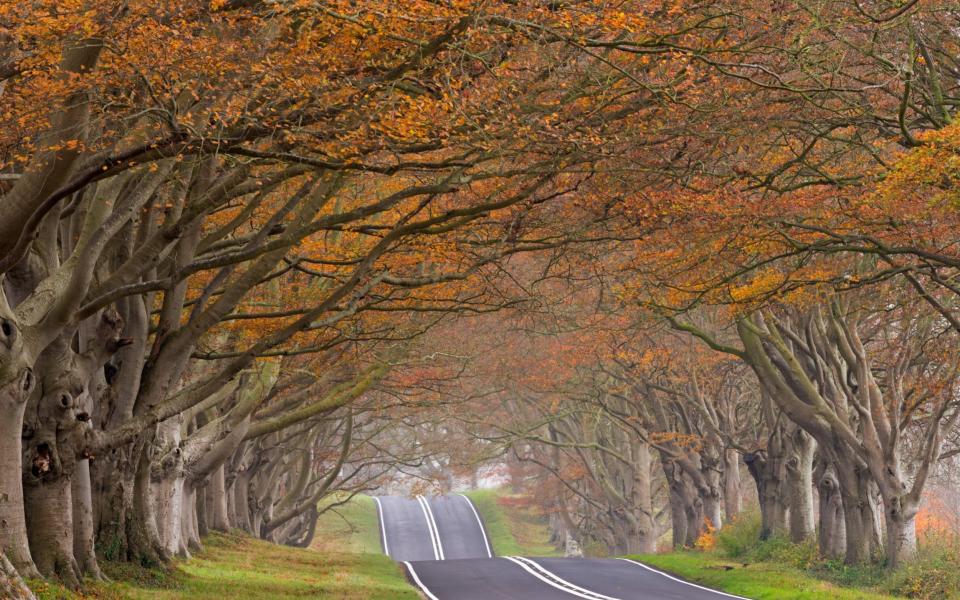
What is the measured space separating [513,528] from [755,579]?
46126 mm

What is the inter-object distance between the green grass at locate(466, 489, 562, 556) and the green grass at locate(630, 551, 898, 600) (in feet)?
104

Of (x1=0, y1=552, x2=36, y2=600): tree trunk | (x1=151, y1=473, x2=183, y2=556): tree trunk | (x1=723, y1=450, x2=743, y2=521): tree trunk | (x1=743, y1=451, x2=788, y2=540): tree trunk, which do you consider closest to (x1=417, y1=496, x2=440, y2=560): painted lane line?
(x1=723, y1=450, x2=743, y2=521): tree trunk

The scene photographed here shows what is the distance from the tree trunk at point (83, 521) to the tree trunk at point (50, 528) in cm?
119

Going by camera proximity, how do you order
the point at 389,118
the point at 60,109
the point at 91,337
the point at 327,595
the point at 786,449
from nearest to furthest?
the point at 60,109 < the point at 389,118 < the point at 91,337 < the point at 327,595 < the point at 786,449

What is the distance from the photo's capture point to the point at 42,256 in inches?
539

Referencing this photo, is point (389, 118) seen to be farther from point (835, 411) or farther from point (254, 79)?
point (835, 411)

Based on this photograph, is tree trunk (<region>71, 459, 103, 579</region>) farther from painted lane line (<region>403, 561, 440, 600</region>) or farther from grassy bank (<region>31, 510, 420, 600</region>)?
painted lane line (<region>403, 561, 440, 600</region>)

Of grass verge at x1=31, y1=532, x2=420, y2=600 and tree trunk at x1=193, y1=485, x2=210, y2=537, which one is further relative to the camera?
tree trunk at x1=193, y1=485, x2=210, y2=537

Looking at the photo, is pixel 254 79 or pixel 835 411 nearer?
pixel 254 79

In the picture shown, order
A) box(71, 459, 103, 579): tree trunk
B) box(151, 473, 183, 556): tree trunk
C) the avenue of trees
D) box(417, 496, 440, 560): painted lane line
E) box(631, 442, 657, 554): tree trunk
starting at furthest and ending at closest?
1. box(417, 496, 440, 560): painted lane line
2. box(631, 442, 657, 554): tree trunk
3. box(151, 473, 183, 556): tree trunk
4. box(71, 459, 103, 579): tree trunk
5. the avenue of trees

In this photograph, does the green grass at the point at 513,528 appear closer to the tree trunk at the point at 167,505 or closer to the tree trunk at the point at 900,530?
the tree trunk at the point at 900,530

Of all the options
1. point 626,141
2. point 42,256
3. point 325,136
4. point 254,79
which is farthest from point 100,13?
point 626,141

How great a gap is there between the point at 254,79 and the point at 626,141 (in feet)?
16.6

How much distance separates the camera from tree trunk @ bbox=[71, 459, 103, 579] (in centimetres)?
1462
